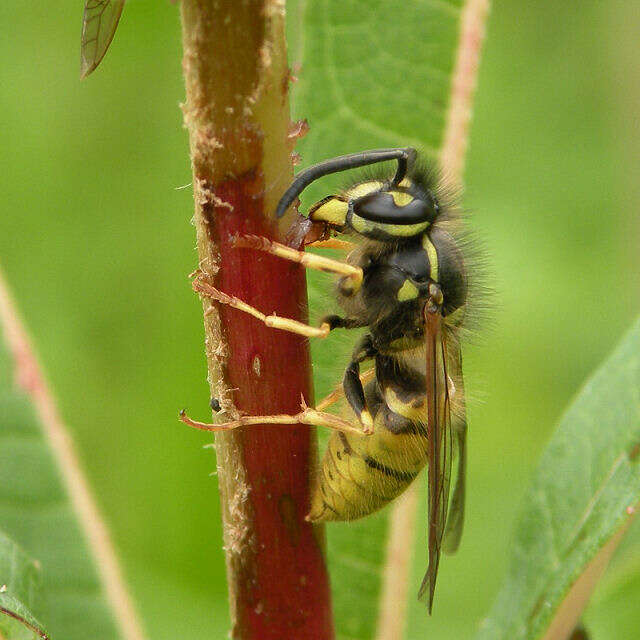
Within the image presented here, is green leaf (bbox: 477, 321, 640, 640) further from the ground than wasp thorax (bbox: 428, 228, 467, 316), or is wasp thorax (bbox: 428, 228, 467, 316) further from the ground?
wasp thorax (bbox: 428, 228, 467, 316)

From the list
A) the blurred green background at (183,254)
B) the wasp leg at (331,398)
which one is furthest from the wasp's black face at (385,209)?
the wasp leg at (331,398)

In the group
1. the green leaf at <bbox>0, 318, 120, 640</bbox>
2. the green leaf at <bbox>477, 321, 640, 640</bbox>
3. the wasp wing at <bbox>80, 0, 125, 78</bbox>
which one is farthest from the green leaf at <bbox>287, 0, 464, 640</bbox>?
the wasp wing at <bbox>80, 0, 125, 78</bbox>

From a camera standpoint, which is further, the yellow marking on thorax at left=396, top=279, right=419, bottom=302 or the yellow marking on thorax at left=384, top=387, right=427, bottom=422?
the yellow marking on thorax at left=384, top=387, right=427, bottom=422

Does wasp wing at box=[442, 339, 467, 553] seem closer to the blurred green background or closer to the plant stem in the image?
the blurred green background

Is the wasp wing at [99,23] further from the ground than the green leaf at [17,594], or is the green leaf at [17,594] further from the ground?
the wasp wing at [99,23]

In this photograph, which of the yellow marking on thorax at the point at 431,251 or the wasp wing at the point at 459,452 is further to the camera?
the wasp wing at the point at 459,452

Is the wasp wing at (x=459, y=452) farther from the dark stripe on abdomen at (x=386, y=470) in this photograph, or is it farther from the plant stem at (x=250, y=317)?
the plant stem at (x=250, y=317)

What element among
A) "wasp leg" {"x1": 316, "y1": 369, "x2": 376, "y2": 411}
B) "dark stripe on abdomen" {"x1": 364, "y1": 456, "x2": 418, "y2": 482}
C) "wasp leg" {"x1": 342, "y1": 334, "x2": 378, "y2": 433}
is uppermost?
"wasp leg" {"x1": 342, "y1": 334, "x2": 378, "y2": 433}
